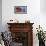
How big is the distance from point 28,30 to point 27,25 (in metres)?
0.21

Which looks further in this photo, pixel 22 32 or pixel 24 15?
pixel 24 15

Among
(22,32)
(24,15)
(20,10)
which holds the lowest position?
(22,32)

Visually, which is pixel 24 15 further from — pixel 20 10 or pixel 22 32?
pixel 22 32

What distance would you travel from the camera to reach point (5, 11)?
6297 millimetres

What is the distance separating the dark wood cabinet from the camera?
6.12 metres

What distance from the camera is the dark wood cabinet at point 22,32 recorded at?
6.12 meters

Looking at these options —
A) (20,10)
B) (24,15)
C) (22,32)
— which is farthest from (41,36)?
(20,10)

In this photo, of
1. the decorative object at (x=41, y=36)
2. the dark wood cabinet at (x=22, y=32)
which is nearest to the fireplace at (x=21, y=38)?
the dark wood cabinet at (x=22, y=32)

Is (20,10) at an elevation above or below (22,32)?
above

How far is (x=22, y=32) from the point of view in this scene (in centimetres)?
621

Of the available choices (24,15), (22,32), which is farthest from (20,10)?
(22,32)

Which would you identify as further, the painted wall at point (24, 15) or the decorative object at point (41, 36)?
the painted wall at point (24, 15)

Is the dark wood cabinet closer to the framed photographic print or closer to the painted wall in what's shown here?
the painted wall

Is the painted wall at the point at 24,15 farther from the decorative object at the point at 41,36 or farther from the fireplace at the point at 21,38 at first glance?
the fireplace at the point at 21,38
